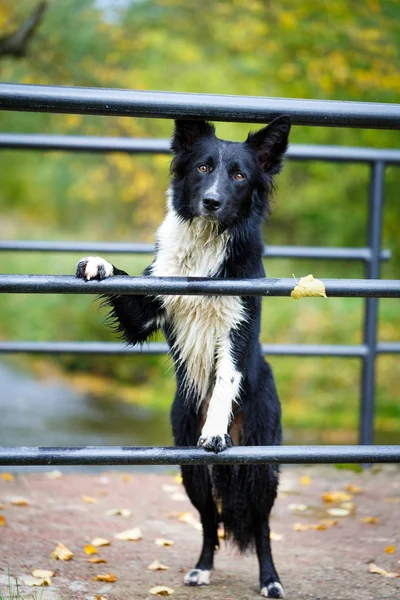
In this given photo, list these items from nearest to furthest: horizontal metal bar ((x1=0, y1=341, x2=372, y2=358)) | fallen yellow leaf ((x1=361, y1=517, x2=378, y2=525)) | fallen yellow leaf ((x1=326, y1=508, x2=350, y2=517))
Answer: fallen yellow leaf ((x1=361, y1=517, x2=378, y2=525))
fallen yellow leaf ((x1=326, y1=508, x2=350, y2=517))
horizontal metal bar ((x1=0, y1=341, x2=372, y2=358))

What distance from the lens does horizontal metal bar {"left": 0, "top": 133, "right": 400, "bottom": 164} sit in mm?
3807

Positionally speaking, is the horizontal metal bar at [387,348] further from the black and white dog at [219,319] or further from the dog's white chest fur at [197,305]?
the dog's white chest fur at [197,305]

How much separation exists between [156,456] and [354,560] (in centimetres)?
122

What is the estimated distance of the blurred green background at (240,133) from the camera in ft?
22.8

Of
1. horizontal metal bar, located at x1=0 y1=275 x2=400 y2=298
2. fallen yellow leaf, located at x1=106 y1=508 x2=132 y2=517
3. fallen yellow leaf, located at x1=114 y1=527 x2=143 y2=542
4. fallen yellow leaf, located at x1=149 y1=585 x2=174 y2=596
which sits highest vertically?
horizontal metal bar, located at x1=0 y1=275 x2=400 y2=298

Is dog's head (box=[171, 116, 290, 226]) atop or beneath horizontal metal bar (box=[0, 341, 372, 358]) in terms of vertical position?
atop

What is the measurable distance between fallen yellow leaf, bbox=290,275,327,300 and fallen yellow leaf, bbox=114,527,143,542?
4.84 feet

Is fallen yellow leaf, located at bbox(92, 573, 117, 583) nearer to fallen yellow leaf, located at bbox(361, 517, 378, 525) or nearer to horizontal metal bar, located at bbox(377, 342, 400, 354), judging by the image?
fallen yellow leaf, located at bbox(361, 517, 378, 525)

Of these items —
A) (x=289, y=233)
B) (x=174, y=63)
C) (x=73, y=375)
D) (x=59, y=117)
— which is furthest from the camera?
(x=289, y=233)

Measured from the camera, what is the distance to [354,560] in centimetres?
277

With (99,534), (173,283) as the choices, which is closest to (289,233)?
(99,534)

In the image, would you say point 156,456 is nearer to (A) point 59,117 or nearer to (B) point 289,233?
(A) point 59,117

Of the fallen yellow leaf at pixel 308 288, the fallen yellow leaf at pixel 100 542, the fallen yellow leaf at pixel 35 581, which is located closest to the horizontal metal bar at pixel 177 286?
the fallen yellow leaf at pixel 308 288

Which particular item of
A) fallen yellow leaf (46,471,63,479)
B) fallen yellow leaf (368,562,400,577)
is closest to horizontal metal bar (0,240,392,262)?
fallen yellow leaf (46,471,63,479)
